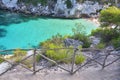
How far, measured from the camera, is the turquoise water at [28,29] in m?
21.9

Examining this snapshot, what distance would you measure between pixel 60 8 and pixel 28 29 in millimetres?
9081

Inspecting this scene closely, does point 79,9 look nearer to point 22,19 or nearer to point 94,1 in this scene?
point 94,1

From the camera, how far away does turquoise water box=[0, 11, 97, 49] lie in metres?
21.9

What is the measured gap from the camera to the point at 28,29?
2597cm

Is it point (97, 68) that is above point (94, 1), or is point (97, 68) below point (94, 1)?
above

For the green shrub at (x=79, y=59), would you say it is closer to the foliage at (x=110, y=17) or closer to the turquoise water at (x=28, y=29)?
the foliage at (x=110, y=17)

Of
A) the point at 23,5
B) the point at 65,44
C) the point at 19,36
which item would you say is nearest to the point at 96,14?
the point at 23,5

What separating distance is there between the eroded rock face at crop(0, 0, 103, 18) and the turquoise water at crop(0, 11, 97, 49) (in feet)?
7.61

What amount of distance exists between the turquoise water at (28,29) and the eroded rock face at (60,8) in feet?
7.61

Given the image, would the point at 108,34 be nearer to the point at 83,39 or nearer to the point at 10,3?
the point at 83,39

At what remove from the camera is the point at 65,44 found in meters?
13.8

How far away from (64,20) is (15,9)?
669 cm

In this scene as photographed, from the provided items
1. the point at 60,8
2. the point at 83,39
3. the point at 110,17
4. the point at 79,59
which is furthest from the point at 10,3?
the point at 79,59

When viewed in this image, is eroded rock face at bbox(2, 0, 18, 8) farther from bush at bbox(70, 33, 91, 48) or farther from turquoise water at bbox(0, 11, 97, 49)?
bush at bbox(70, 33, 91, 48)
